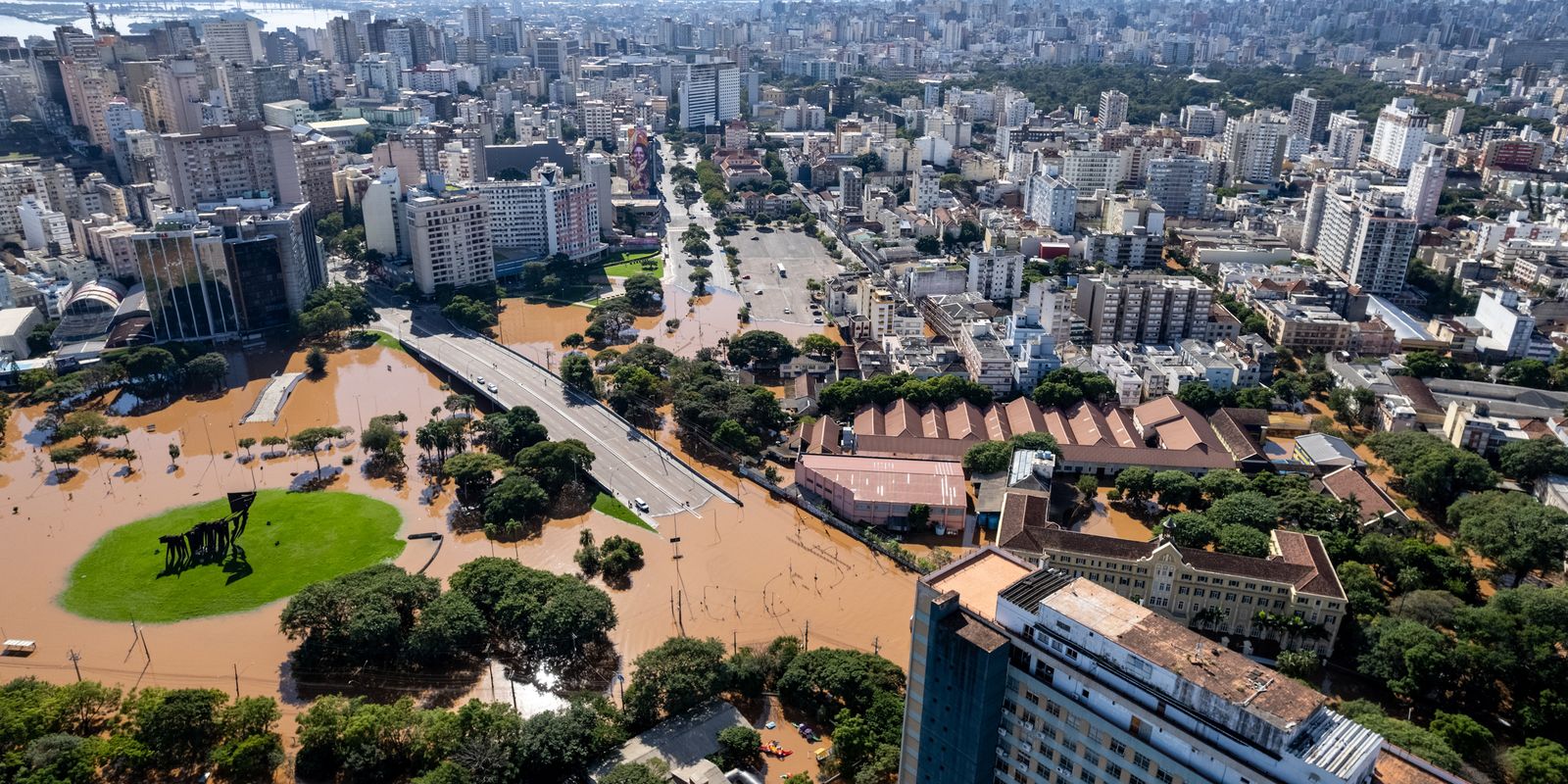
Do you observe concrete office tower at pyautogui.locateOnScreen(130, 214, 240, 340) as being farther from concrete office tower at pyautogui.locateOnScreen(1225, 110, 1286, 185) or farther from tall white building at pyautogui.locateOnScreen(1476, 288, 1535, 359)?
concrete office tower at pyautogui.locateOnScreen(1225, 110, 1286, 185)

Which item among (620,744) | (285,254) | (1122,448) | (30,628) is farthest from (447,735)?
(285,254)

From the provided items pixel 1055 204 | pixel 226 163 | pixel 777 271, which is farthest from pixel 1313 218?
pixel 226 163

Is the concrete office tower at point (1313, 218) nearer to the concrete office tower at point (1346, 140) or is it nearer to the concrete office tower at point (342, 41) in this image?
the concrete office tower at point (1346, 140)

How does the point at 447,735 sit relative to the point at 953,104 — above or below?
below

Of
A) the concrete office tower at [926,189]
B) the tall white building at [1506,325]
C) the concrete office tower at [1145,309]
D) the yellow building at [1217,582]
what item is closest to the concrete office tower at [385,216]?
the concrete office tower at [926,189]

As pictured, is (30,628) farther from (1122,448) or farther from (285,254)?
(1122,448)
